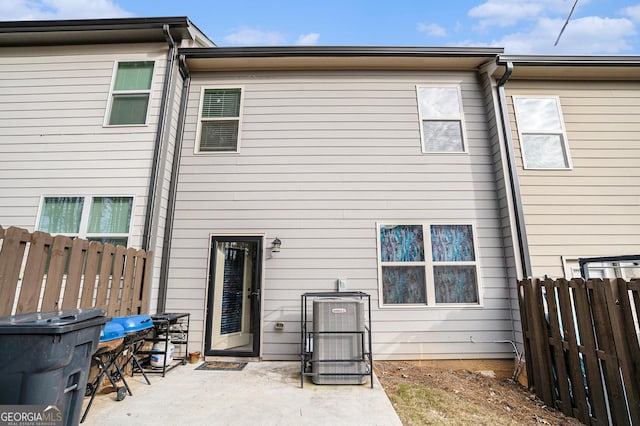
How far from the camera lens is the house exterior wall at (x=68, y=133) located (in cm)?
436

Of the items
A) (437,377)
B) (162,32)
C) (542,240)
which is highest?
(162,32)

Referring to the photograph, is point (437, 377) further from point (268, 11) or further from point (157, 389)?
point (268, 11)

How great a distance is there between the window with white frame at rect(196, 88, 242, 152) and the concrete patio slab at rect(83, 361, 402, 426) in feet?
11.1

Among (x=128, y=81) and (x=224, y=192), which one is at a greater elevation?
(x=128, y=81)

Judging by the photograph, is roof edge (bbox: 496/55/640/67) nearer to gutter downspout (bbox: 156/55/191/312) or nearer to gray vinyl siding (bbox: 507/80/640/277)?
gray vinyl siding (bbox: 507/80/640/277)

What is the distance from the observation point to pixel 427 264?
444 centimetres

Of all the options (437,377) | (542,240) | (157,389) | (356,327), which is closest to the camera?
(157,389)

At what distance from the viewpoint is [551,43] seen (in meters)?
5.04

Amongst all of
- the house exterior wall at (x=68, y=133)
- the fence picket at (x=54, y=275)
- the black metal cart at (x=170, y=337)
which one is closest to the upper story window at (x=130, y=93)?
the house exterior wall at (x=68, y=133)

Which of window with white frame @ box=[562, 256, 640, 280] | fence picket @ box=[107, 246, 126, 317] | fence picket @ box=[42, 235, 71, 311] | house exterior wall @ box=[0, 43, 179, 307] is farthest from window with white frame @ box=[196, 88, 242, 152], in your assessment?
window with white frame @ box=[562, 256, 640, 280]

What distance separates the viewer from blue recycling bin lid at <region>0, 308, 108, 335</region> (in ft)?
5.71

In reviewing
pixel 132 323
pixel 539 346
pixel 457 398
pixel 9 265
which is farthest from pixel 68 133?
pixel 539 346

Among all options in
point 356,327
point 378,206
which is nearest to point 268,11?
point 378,206

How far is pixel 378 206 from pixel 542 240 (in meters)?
2.58
